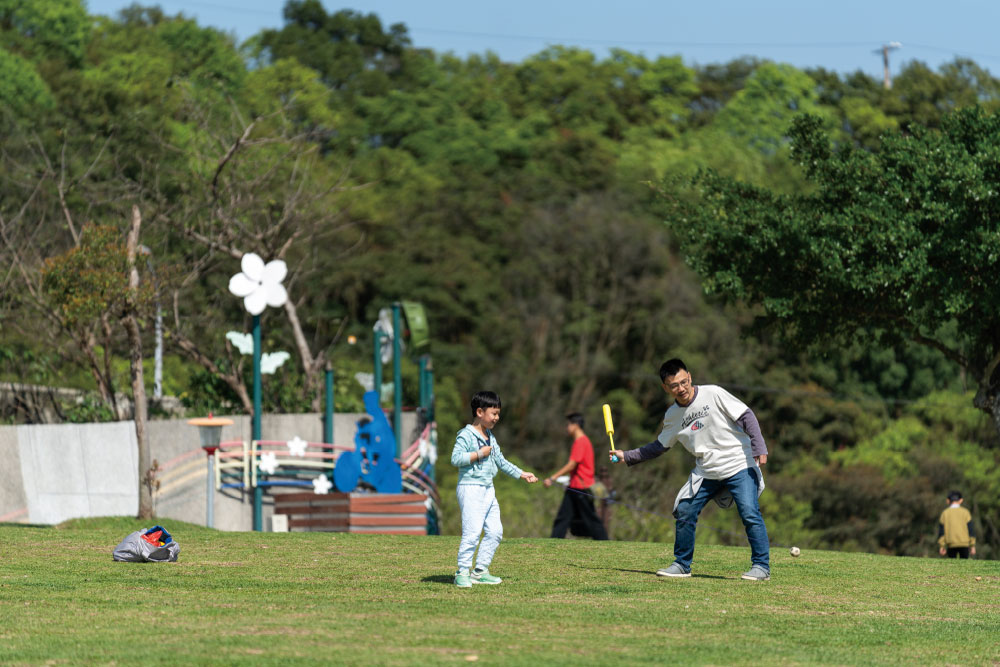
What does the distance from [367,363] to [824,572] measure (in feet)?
111

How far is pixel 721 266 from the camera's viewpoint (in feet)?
61.7

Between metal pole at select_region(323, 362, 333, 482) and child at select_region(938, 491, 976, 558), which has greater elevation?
metal pole at select_region(323, 362, 333, 482)

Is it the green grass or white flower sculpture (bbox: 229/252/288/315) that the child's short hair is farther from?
white flower sculpture (bbox: 229/252/288/315)

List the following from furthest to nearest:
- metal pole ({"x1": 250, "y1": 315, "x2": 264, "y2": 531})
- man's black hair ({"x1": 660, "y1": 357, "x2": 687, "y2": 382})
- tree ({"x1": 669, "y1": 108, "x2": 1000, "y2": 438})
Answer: metal pole ({"x1": 250, "y1": 315, "x2": 264, "y2": 531}), tree ({"x1": 669, "y1": 108, "x2": 1000, "y2": 438}), man's black hair ({"x1": 660, "y1": 357, "x2": 687, "y2": 382})

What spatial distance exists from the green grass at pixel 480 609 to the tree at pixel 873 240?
16.2 feet

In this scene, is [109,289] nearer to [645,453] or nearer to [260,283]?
[260,283]

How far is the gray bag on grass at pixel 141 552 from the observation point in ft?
37.6

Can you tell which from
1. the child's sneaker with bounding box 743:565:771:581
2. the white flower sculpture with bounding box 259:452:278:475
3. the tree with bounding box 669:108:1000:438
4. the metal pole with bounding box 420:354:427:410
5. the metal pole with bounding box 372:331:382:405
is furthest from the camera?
the metal pole with bounding box 420:354:427:410

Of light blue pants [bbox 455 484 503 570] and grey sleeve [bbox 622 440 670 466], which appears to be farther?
grey sleeve [bbox 622 440 670 466]


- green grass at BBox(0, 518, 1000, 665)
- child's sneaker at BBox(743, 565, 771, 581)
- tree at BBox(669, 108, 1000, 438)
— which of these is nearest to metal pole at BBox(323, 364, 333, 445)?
tree at BBox(669, 108, 1000, 438)

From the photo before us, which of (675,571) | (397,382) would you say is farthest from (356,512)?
(675,571)

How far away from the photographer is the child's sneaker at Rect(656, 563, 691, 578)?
10586mm

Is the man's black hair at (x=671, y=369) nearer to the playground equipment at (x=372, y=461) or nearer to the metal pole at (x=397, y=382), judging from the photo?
the playground equipment at (x=372, y=461)

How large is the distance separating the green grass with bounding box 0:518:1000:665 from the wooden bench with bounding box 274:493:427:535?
22.1 ft
